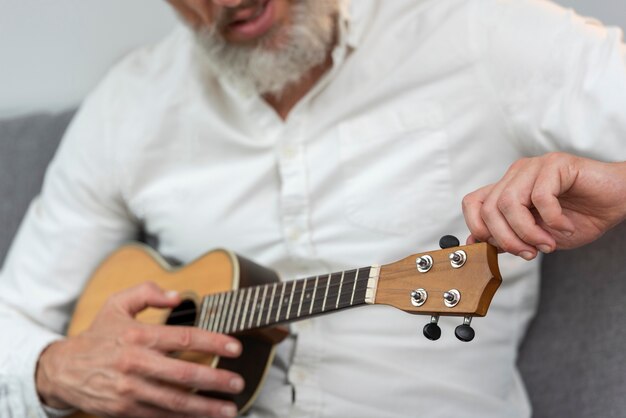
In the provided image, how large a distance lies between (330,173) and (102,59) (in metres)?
0.61

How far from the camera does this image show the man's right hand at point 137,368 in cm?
106

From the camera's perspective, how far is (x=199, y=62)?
134 centimetres

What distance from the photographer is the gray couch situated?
112 centimetres

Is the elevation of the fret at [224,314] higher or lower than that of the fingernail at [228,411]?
higher

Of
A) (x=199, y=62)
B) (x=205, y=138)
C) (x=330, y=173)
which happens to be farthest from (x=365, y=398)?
(x=199, y=62)

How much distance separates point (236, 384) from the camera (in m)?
1.07

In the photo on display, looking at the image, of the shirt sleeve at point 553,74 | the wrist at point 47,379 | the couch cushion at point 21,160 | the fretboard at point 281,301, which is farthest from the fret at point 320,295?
the couch cushion at point 21,160

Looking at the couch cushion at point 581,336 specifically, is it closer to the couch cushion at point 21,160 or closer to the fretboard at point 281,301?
the fretboard at point 281,301

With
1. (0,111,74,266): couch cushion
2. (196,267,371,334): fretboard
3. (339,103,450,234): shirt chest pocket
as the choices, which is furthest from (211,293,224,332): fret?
(0,111,74,266): couch cushion

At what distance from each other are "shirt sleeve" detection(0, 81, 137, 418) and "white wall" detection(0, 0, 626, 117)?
170 mm

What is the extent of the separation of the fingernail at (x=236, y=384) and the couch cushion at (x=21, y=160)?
634 mm

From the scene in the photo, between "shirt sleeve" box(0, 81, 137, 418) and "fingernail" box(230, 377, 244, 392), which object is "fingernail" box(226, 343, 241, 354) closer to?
"fingernail" box(230, 377, 244, 392)

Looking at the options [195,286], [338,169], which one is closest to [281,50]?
[338,169]

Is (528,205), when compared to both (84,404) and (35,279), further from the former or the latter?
(35,279)
